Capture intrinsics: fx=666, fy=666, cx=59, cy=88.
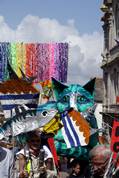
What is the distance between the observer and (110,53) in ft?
136

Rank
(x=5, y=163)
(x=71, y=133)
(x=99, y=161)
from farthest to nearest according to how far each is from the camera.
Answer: (x=71, y=133) < (x=5, y=163) < (x=99, y=161)

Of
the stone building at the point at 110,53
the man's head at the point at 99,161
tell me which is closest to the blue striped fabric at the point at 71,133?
the man's head at the point at 99,161

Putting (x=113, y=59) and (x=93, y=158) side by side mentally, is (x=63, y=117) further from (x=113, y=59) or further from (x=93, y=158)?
(x=113, y=59)

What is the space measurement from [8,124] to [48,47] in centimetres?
1634

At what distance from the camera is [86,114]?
11.5 m

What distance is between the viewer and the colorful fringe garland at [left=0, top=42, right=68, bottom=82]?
25391 millimetres

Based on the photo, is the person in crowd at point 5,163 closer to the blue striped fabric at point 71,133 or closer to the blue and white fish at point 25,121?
the blue and white fish at point 25,121

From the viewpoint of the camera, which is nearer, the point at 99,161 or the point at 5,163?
the point at 99,161

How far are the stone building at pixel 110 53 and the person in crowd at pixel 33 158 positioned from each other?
30135mm

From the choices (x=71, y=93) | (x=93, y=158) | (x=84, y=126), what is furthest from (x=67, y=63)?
(x=93, y=158)

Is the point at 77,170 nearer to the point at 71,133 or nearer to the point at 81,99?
the point at 71,133

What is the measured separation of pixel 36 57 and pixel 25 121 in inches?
657

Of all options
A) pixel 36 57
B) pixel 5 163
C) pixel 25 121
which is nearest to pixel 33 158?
pixel 25 121

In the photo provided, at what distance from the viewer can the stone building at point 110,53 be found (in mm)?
40062
